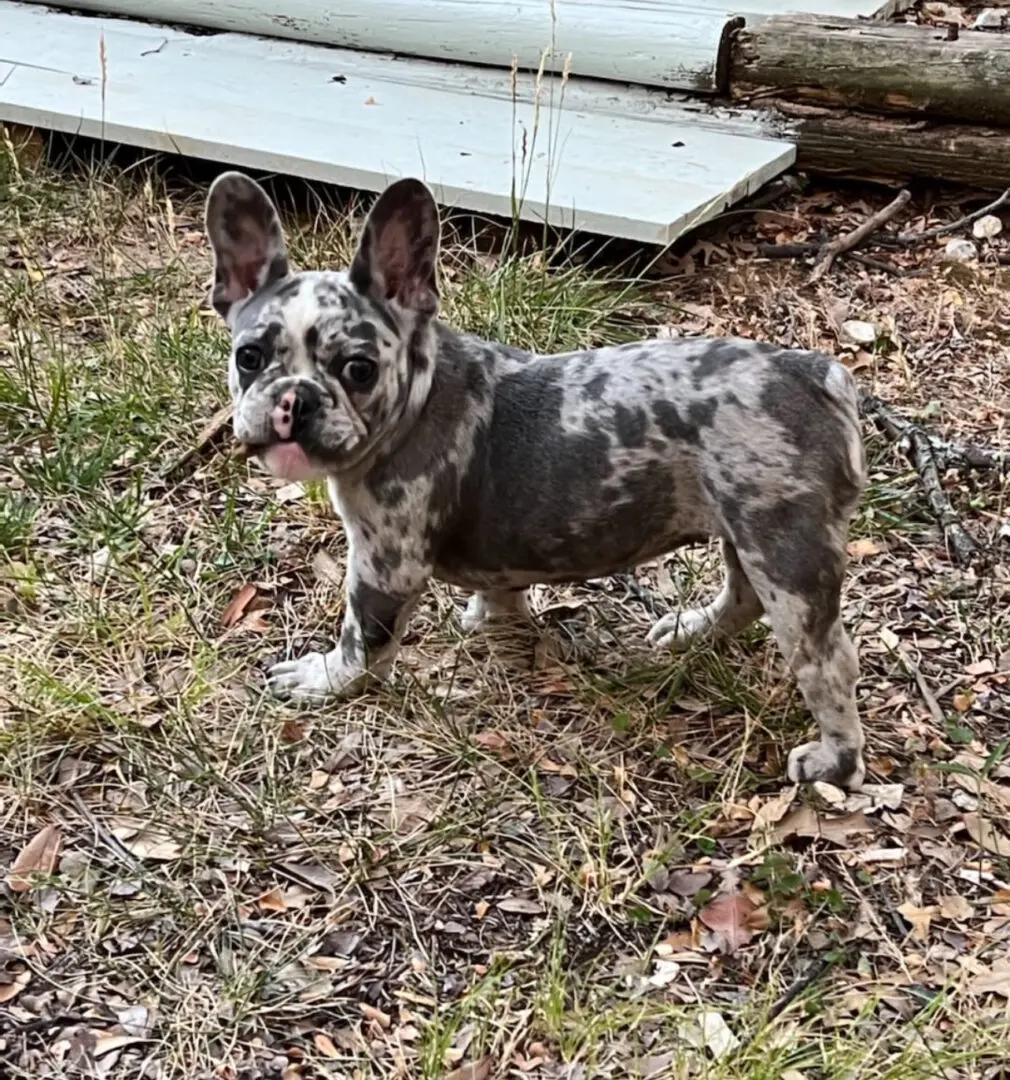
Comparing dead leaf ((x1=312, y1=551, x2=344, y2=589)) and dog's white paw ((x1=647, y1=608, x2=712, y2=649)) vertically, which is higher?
dog's white paw ((x1=647, y1=608, x2=712, y2=649))

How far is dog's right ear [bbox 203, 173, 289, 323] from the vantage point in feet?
9.90

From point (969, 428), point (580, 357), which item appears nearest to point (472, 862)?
point (580, 357)

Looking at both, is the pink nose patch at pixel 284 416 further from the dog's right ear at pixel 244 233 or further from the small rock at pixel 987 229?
the small rock at pixel 987 229

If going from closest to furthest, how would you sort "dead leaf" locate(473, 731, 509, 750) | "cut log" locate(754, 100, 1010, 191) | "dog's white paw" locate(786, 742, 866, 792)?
"dog's white paw" locate(786, 742, 866, 792), "dead leaf" locate(473, 731, 509, 750), "cut log" locate(754, 100, 1010, 191)

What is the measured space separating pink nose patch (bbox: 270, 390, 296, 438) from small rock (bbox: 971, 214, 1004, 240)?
3.57m

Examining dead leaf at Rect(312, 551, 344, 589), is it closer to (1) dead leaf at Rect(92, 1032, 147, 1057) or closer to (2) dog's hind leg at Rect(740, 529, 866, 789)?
(2) dog's hind leg at Rect(740, 529, 866, 789)

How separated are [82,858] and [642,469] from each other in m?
1.50

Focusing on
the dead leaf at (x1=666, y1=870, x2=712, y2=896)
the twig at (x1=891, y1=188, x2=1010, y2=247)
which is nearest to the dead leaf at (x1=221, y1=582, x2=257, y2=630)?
the dead leaf at (x1=666, y1=870, x2=712, y2=896)

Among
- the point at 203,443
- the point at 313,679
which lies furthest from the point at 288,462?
the point at 203,443

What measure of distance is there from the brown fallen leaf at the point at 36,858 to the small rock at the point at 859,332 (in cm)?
320

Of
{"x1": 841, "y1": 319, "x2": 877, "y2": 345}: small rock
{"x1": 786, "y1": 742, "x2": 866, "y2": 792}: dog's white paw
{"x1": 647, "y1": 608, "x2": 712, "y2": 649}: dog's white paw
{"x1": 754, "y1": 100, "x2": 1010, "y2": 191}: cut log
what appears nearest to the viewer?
{"x1": 786, "y1": 742, "x2": 866, "y2": 792}: dog's white paw

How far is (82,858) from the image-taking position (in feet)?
9.97

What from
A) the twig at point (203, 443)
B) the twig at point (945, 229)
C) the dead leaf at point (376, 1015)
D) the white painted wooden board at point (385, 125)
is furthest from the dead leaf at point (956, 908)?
the twig at point (945, 229)

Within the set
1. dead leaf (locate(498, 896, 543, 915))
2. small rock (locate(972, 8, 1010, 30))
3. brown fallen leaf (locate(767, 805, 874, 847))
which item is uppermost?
small rock (locate(972, 8, 1010, 30))
